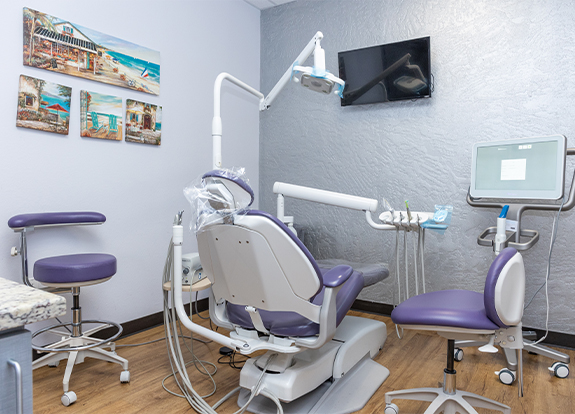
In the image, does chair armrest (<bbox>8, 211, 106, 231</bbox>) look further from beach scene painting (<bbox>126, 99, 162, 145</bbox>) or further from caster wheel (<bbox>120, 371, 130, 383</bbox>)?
caster wheel (<bbox>120, 371, 130, 383</bbox>)

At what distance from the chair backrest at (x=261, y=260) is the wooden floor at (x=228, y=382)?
0.66 m

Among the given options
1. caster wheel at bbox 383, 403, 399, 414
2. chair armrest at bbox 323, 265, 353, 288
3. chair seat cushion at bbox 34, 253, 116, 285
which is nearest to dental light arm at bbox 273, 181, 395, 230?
chair armrest at bbox 323, 265, 353, 288

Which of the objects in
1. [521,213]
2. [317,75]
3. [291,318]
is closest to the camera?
[291,318]

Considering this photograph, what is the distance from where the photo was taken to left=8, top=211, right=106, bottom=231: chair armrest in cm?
218

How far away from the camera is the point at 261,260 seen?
1694 millimetres

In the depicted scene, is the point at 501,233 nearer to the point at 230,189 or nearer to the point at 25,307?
the point at 230,189

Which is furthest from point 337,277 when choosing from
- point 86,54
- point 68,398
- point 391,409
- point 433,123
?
point 86,54

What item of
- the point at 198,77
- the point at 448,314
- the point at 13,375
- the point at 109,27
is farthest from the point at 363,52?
the point at 13,375

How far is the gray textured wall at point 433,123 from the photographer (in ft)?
9.41

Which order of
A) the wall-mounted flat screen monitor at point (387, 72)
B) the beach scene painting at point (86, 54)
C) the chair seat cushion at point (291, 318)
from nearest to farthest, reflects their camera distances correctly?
the chair seat cushion at point (291, 318)
the beach scene painting at point (86, 54)
the wall-mounted flat screen monitor at point (387, 72)

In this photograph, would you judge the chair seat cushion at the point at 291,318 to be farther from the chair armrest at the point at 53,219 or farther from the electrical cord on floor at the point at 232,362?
the chair armrest at the point at 53,219

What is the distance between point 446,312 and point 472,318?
0.31 ft

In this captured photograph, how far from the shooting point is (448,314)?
1604mm

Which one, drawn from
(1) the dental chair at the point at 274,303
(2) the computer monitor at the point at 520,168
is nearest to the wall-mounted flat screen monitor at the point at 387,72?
(2) the computer monitor at the point at 520,168
